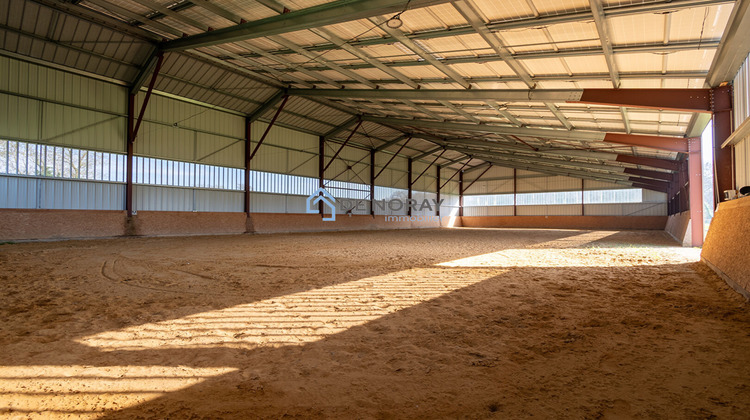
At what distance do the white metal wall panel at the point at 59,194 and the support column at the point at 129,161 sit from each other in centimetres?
26

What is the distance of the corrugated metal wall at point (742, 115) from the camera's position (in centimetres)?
848

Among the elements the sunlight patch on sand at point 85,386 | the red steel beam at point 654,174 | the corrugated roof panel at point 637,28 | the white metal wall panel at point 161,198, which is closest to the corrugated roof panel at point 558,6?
the corrugated roof panel at point 637,28

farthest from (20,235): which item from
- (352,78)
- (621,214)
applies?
(621,214)

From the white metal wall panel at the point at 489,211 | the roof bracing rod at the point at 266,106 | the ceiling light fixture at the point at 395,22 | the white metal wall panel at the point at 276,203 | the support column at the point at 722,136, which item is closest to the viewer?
the support column at the point at 722,136

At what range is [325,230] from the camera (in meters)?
29.0

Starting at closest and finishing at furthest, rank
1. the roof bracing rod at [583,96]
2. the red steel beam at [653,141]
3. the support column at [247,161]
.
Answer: the roof bracing rod at [583,96] < the red steel beam at [653,141] < the support column at [247,161]

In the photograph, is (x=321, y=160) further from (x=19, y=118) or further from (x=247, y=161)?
(x=19, y=118)

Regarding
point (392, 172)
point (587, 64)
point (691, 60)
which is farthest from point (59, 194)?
point (392, 172)

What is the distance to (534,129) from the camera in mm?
19469

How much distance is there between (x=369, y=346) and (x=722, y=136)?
11719 mm

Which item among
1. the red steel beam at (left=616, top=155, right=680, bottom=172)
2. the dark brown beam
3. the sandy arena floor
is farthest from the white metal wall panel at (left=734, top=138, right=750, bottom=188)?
the dark brown beam

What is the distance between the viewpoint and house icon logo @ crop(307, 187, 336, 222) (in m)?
28.7

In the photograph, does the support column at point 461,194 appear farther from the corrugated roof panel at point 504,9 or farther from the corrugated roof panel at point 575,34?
the corrugated roof panel at point 504,9

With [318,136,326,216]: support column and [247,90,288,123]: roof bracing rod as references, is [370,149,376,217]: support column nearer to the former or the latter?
[318,136,326,216]: support column
